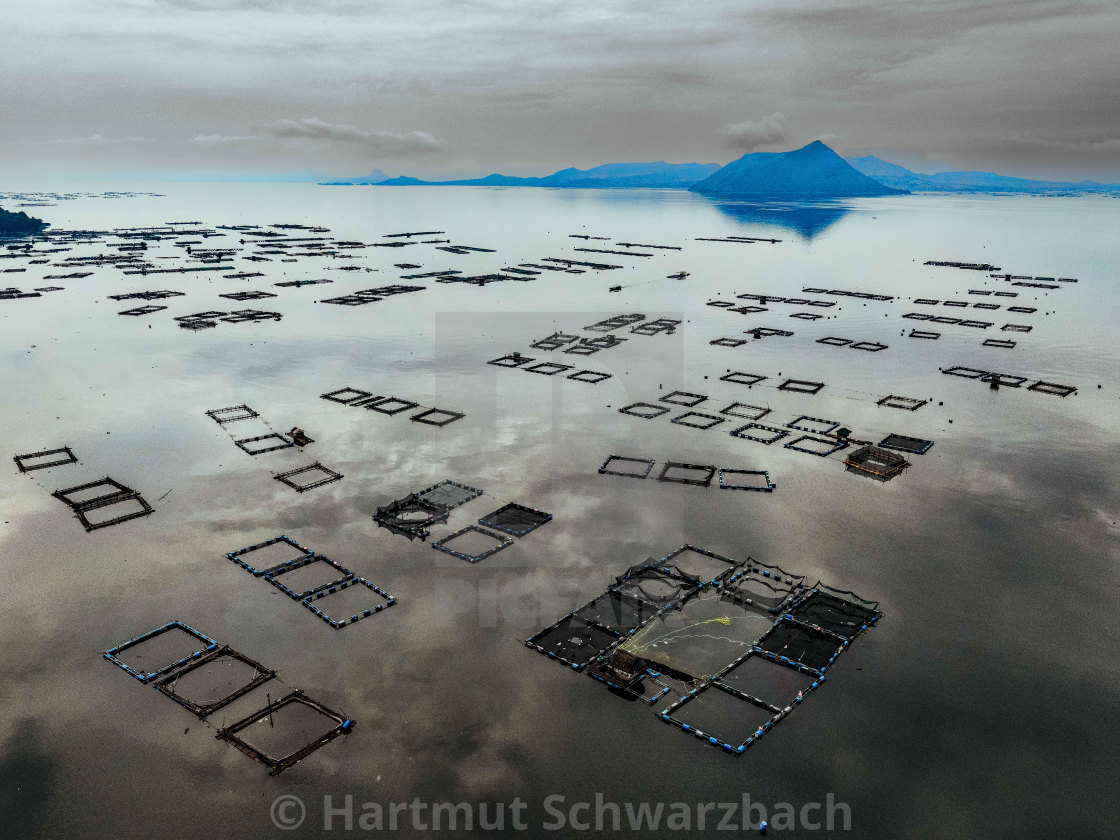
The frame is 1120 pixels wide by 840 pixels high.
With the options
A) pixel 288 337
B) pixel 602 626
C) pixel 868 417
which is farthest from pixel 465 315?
pixel 602 626

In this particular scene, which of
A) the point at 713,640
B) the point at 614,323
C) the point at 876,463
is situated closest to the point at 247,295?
the point at 614,323

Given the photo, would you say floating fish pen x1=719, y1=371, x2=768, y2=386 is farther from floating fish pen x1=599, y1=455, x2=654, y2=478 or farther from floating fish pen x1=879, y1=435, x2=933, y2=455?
floating fish pen x1=599, y1=455, x2=654, y2=478

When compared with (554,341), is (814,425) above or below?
below

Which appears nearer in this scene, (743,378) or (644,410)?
(644,410)

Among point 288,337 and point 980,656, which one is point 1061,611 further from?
point 288,337

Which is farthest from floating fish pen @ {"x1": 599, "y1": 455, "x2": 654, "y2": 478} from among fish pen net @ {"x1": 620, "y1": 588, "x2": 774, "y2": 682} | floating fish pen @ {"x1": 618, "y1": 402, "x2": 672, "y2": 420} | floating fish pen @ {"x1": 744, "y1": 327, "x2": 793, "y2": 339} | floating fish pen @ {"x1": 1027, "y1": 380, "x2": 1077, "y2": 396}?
floating fish pen @ {"x1": 744, "y1": 327, "x2": 793, "y2": 339}

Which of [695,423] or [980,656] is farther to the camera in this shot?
[695,423]

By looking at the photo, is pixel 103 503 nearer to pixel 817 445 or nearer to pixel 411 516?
pixel 411 516
